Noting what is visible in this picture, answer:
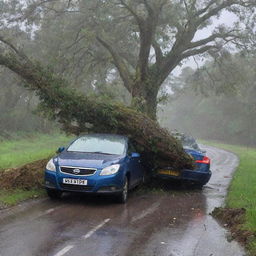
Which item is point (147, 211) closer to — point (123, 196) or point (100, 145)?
point (123, 196)

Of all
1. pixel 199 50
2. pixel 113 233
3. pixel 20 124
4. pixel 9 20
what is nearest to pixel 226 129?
pixel 20 124

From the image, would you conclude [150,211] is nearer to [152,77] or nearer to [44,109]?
[44,109]

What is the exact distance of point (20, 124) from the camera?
167ft

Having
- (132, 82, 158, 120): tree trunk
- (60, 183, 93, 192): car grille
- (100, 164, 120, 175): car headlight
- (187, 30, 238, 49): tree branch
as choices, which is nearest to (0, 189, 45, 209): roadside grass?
(60, 183, 93, 192): car grille

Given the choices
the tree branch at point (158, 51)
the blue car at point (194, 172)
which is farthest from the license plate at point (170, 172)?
the tree branch at point (158, 51)

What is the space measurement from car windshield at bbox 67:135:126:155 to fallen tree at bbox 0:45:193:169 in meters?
1.41

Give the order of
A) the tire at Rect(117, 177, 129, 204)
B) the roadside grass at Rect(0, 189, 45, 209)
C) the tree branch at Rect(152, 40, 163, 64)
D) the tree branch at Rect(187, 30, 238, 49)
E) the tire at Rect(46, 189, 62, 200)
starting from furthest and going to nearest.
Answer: the tree branch at Rect(187, 30, 238, 49) → the tree branch at Rect(152, 40, 163, 64) → the tire at Rect(117, 177, 129, 204) → the tire at Rect(46, 189, 62, 200) → the roadside grass at Rect(0, 189, 45, 209)

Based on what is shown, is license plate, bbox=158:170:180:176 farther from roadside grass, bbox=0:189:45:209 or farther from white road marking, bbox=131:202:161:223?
roadside grass, bbox=0:189:45:209

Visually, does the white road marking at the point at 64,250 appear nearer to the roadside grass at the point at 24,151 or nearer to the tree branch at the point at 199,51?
the roadside grass at the point at 24,151

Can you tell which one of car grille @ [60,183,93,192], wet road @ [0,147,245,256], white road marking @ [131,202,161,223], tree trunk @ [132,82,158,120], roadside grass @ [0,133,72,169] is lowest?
roadside grass @ [0,133,72,169]

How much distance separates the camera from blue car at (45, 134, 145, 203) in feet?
35.1

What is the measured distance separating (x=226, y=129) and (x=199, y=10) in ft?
189

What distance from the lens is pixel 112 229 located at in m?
8.65

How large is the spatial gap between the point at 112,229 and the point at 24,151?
2252 centimetres
